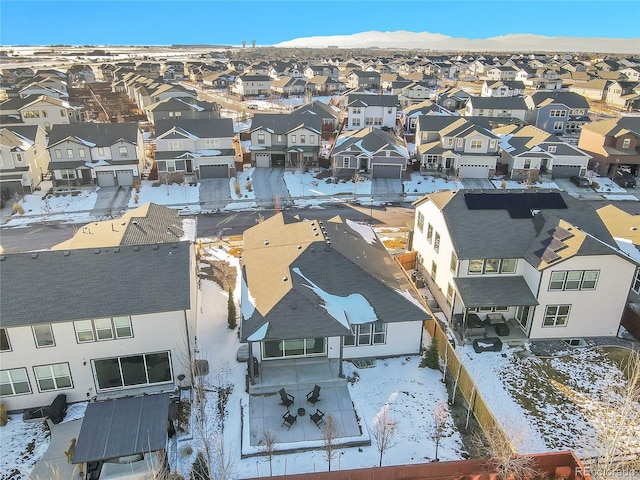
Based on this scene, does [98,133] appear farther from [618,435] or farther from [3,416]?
[618,435]

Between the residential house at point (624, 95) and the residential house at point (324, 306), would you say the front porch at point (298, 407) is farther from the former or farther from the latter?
the residential house at point (624, 95)

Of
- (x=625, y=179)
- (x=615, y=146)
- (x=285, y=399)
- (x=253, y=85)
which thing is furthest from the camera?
(x=253, y=85)

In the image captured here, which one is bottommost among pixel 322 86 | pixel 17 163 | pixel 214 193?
pixel 214 193

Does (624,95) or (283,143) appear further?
(624,95)

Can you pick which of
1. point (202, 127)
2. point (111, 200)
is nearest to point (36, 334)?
point (111, 200)

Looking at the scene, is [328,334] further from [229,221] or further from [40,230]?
[40,230]

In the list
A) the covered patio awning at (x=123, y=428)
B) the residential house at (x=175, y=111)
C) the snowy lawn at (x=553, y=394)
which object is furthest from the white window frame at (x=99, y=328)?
the residential house at (x=175, y=111)

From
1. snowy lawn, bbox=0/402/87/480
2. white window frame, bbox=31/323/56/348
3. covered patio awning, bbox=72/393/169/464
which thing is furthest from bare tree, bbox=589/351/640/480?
white window frame, bbox=31/323/56/348
